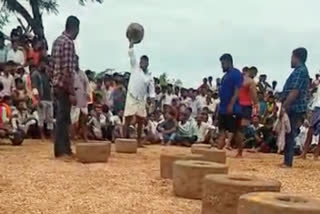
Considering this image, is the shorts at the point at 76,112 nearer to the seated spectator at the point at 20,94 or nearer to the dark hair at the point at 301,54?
the seated spectator at the point at 20,94

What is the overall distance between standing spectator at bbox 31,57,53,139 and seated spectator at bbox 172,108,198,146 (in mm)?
3739

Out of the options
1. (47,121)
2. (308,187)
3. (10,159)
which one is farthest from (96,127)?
(308,187)

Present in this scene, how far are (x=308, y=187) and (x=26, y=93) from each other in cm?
859

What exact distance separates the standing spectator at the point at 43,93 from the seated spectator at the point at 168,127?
3503 mm

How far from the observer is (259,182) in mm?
5988

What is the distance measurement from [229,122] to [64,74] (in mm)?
3298

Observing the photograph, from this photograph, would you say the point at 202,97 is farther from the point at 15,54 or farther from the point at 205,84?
the point at 15,54

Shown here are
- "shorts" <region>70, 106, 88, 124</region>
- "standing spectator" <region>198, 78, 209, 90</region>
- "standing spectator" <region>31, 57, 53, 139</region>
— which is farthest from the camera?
"standing spectator" <region>198, 78, 209, 90</region>

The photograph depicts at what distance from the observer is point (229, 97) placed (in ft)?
37.2

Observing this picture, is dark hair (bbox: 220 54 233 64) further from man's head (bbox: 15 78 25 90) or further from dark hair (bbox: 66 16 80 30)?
man's head (bbox: 15 78 25 90)

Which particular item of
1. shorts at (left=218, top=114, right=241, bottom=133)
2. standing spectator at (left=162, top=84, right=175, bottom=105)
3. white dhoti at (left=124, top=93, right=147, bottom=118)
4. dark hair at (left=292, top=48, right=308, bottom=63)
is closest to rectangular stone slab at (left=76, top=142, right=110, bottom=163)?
shorts at (left=218, top=114, right=241, bottom=133)

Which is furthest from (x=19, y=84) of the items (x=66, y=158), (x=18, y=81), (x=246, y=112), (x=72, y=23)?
(x=72, y=23)

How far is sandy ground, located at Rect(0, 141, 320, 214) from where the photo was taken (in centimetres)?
614

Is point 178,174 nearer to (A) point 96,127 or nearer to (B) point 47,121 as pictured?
(B) point 47,121
